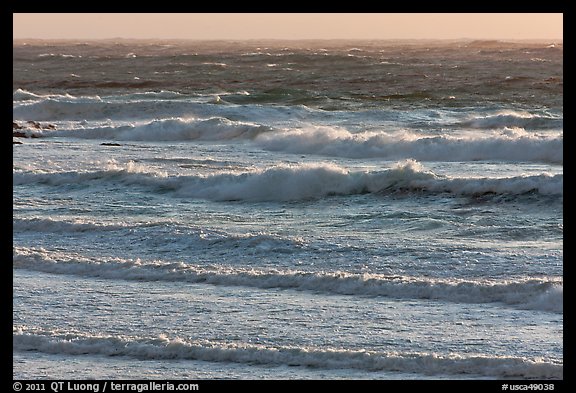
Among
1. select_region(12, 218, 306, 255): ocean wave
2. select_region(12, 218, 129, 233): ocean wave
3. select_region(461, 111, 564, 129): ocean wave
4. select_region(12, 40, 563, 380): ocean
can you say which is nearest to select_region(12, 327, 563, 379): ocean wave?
select_region(12, 40, 563, 380): ocean

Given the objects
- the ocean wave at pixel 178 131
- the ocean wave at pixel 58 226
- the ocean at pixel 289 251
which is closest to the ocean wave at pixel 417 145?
the ocean at pixel 289 251

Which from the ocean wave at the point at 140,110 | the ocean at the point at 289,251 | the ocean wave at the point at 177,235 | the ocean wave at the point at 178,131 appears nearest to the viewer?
the ocean at the point at 289,251

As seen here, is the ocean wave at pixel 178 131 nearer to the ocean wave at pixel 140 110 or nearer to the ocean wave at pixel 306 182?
the ocean wave at pixel 140 110

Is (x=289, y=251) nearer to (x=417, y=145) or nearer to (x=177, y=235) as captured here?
(x=177, y=235)

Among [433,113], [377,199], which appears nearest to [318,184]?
[377,199]

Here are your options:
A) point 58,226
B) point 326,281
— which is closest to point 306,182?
point 58,226

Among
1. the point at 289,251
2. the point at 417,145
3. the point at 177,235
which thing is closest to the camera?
the point at 289,251
